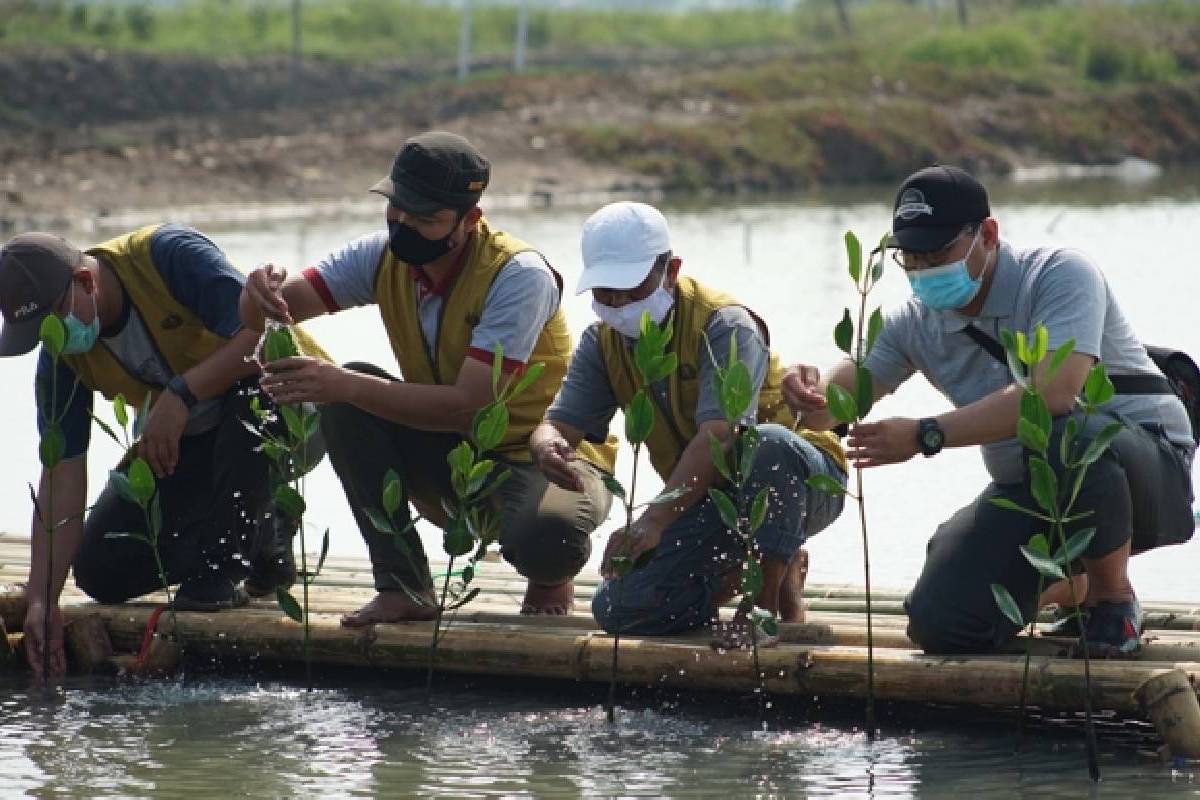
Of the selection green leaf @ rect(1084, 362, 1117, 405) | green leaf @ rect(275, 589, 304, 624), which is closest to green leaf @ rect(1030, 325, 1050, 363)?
green leaf @ rect(1084, 362, 1117, 405)

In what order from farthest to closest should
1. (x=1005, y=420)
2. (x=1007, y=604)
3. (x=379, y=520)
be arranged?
(x=379, y=520), (x=1005, y=420), (x=1007, y=604)

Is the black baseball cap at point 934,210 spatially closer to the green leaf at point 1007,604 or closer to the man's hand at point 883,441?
the man's hand at point 883,441

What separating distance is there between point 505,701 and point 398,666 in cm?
30

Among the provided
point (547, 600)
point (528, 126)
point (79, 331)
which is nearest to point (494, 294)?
point (547, 600)

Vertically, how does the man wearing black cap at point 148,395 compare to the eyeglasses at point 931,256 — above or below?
below

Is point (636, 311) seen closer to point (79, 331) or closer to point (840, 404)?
point (840, 404)

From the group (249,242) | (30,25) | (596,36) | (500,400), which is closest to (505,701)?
(500,400)

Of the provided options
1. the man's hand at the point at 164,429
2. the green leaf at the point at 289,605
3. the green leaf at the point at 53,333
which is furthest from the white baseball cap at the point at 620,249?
the green leaf at the point at 53,333

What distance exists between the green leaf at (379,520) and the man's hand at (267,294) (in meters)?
0.53

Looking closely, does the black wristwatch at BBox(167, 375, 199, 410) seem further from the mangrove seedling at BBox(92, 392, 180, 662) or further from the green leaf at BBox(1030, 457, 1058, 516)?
the green leaf at BBox(1030, 457, 1058, 516)

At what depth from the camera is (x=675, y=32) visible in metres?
48.5

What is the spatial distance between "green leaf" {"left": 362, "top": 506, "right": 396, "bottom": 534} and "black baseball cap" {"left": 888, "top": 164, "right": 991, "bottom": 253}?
1.44 m

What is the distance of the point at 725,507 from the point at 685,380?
0.53 m

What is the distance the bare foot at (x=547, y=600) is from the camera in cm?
552
